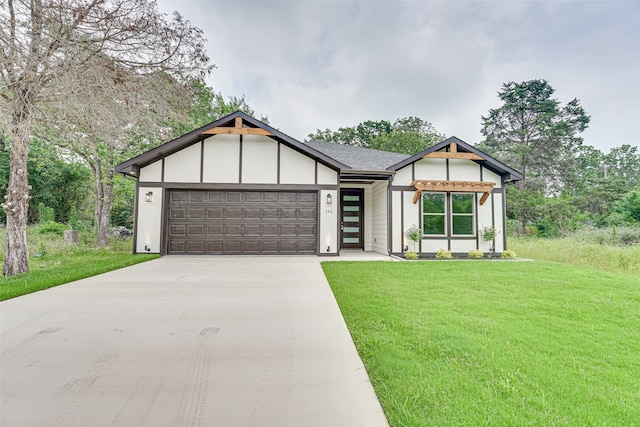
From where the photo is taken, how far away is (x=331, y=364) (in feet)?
7.00

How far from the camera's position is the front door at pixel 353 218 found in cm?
1127

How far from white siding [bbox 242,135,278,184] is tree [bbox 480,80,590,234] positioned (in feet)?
69.9

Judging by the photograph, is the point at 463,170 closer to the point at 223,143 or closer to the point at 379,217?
the point at 379,217

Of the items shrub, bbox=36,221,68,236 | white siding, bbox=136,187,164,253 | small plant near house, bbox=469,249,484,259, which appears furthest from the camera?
shrub, bbox=36,221,68,236

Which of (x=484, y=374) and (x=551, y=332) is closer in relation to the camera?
(x=484, y=374)

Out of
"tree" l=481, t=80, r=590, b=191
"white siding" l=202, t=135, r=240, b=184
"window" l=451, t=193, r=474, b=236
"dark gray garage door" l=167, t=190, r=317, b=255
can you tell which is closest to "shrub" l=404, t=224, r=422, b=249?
"window" l=451, t=193, r=474, b=236

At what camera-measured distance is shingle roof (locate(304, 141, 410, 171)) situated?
9559 millimetres

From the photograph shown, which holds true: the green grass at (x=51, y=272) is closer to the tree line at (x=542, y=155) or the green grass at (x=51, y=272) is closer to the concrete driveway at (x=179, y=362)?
the concrete driveway at (x=179, y=362)

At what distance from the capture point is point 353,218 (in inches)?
445

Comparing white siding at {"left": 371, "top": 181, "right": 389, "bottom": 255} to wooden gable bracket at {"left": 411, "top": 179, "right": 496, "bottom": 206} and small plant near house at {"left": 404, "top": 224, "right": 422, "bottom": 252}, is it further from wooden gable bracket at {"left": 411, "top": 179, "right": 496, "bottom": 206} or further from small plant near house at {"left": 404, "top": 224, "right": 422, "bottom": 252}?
wooden gable bracket at {"left": 411, "top": 179, "right": 496, "bottom": 206}

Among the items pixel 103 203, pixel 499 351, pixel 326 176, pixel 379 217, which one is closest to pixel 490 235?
pixel 379 217

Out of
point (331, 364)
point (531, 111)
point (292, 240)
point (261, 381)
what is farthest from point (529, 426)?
point (531, 111)

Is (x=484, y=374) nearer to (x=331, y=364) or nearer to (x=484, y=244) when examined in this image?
(x=331, y=364)

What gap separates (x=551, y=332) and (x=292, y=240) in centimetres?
677
